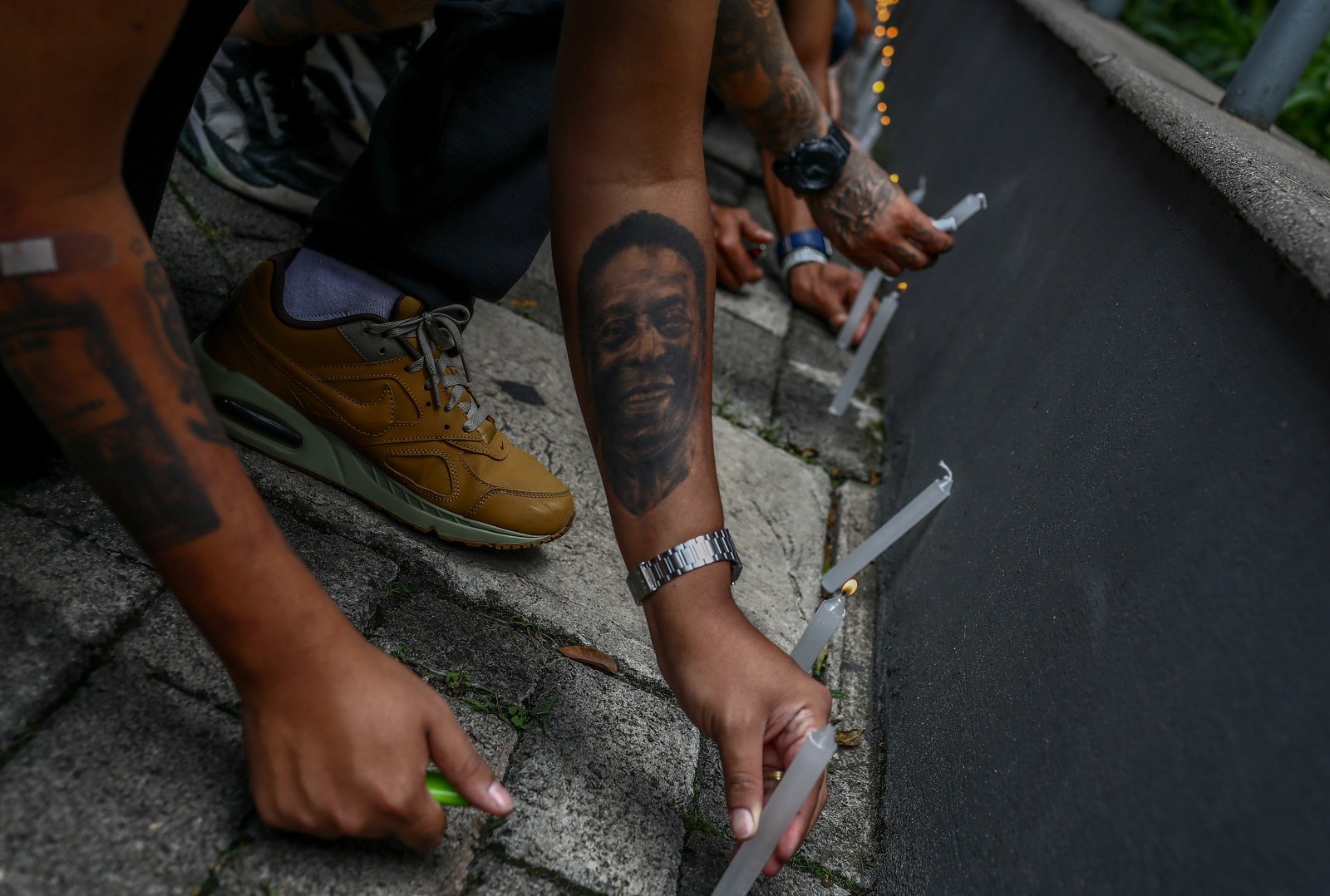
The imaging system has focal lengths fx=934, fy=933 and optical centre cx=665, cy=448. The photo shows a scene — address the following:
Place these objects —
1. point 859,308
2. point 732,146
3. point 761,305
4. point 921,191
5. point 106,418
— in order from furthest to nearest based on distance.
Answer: point 732,146
point 921,191
point 761,305
point 859,308
point 106,418

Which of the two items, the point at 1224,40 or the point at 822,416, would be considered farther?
the point at 1224,40

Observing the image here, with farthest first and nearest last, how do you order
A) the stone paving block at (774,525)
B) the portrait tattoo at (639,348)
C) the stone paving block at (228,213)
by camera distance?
the stone paving block at (228,213)
the stone paving block at (774,525)
the portrait tattoo at (639,348)

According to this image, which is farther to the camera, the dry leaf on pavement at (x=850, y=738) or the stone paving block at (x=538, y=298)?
the stone paving block at (x=538, y=298)

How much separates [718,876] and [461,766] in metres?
0.36

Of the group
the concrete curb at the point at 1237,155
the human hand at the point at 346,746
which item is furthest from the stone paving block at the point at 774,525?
the concrete curb at the point at 1237,155

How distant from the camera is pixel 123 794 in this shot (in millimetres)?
809

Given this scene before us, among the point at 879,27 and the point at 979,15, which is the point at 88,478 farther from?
the point at 879,27

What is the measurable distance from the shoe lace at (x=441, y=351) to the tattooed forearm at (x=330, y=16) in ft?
2.33

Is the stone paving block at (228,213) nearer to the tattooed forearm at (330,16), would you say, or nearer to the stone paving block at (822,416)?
the tattooed forearm at (330,16)

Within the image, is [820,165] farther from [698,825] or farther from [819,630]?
[698,825]

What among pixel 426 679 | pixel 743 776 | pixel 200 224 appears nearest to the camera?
pixel 743 776

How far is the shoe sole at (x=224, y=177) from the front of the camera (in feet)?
6.23

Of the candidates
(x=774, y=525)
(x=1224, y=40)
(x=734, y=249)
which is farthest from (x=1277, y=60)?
(x=1224, y=40)

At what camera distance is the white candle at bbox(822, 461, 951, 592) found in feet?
4.88
